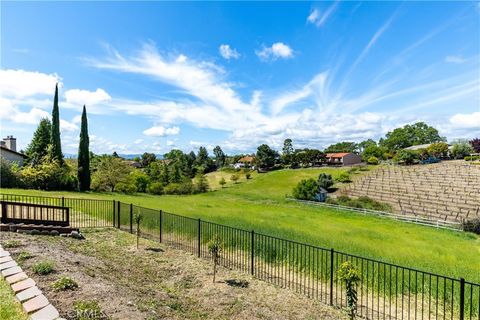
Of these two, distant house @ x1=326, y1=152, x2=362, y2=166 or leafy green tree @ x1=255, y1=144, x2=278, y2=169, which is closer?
leafy green tree @ x1=255, y1=144, x2=278, y2=169

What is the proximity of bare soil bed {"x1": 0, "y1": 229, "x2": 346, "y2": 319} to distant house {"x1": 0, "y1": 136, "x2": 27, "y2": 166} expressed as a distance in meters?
31.8

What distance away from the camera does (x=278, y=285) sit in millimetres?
8469

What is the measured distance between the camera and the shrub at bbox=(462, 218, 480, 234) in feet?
83.0

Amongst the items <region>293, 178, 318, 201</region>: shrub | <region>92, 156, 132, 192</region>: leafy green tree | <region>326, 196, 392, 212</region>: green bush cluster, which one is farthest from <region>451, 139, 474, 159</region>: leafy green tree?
<region>92, 156, 132, 192</region>: leafy green tree

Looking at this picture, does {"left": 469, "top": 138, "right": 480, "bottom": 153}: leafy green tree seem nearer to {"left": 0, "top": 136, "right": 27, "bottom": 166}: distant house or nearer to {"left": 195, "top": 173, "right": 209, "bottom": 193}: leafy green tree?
{"left": 195, "top": 173, "right": 209, "bottom": 193}: leafy green tree

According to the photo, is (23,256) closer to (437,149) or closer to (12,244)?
(12,244)

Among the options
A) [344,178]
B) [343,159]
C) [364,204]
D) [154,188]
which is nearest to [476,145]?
[343,159]

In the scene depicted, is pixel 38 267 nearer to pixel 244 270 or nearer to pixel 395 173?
pixel 244 270

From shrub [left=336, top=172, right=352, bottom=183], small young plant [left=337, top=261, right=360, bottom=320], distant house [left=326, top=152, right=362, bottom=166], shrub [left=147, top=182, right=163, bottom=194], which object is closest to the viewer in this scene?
small young plant [left=337, top=261, right=360, bottom=320]

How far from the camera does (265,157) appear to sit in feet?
260

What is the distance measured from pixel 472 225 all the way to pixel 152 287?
29850 millimetres

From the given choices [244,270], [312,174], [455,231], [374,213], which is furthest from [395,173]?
[244,270]

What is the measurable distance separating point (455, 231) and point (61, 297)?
30.8 m

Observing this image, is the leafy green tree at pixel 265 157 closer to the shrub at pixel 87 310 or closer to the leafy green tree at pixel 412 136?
the leafy green tree at pixel 412 136
